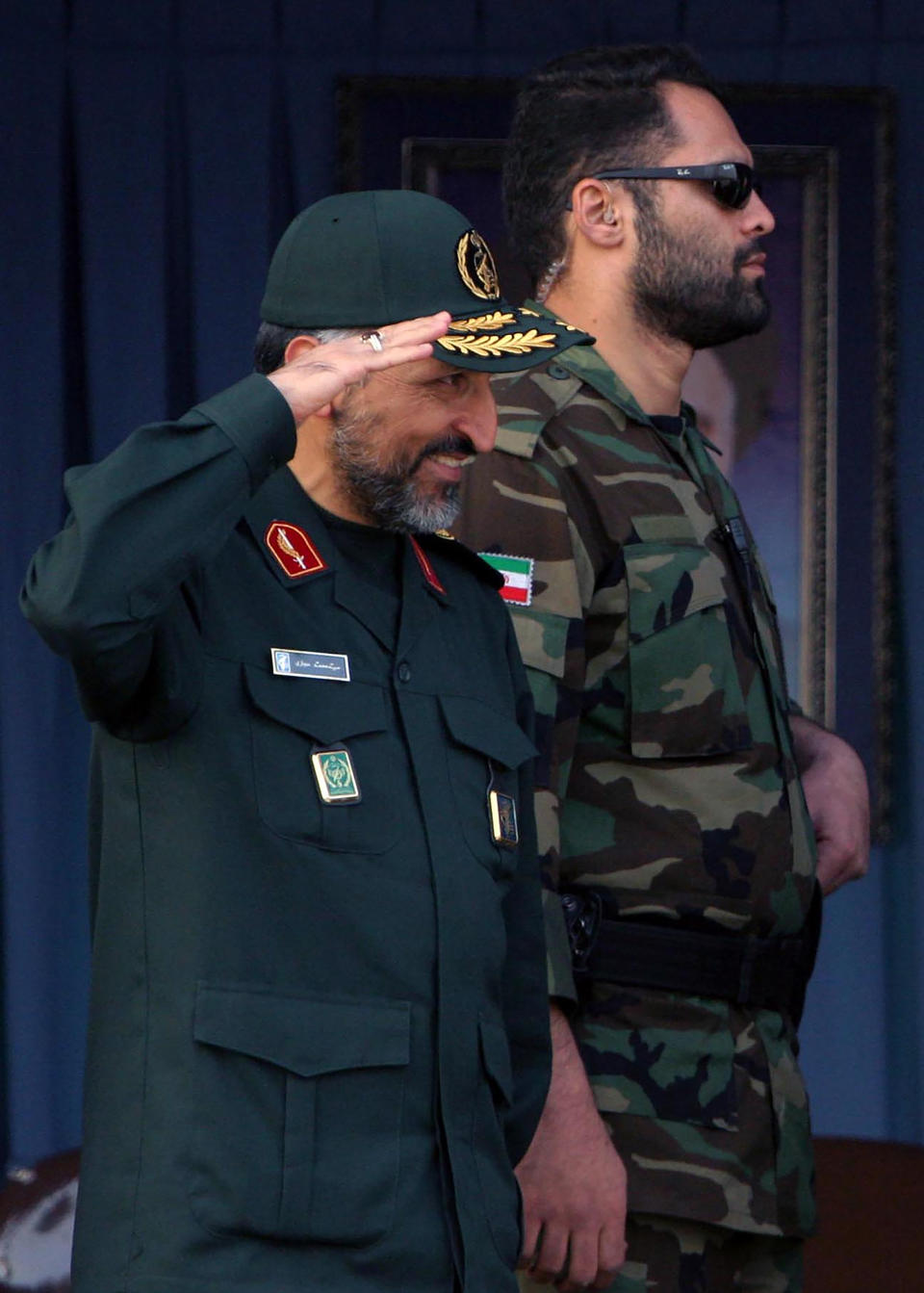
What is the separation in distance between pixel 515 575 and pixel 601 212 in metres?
0.59

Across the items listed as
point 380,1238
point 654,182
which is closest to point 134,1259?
point 380,1238

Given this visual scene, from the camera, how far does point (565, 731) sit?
2.41 m

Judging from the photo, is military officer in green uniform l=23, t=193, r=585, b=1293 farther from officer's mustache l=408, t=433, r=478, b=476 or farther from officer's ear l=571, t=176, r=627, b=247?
officer's ear l=571, t=176, r=627, b=247

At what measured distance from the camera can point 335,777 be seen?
185cm

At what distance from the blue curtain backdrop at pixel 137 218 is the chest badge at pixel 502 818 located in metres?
1.86

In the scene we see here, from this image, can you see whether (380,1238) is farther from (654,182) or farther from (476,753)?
(654,182)

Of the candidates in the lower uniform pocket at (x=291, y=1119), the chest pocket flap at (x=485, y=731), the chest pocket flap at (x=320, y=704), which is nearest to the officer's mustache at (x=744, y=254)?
the chest pocket flap at (x=485, y=731)

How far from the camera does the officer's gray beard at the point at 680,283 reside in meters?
2.70

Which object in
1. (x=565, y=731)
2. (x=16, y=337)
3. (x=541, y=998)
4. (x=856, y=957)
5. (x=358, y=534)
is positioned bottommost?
(x=856, y=957)

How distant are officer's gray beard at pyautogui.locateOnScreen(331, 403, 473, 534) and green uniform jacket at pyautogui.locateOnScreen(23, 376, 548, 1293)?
3.0 inches

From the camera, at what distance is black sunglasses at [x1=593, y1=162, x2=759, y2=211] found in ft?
8.92

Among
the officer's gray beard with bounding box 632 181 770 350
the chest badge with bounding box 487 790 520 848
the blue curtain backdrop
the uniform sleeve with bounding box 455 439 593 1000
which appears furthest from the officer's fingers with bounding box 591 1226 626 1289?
the blue curtain backdrop

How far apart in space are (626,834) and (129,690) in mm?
895

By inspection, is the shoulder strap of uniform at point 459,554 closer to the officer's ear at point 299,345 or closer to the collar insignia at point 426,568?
the collar insignia at point 426,568
